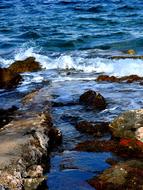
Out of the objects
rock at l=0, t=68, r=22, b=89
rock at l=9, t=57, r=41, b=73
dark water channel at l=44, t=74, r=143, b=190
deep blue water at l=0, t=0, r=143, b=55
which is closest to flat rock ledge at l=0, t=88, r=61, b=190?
dark water channel at l=44, t=74, r=143, b=190

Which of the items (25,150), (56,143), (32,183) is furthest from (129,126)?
(32,183)

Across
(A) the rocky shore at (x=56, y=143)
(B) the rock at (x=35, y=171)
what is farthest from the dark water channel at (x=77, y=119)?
(B) the rock at (x=35, y=171)

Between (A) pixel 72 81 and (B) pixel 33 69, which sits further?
(B) pixel 33 69

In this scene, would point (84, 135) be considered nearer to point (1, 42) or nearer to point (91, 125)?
point (91, 125)

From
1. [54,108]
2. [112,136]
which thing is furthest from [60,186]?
[54,108]

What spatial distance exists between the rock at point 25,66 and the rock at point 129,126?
27.9 feet

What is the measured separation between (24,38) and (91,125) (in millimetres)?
16398

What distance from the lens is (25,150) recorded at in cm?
743

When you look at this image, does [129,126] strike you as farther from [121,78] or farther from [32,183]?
[121,78]

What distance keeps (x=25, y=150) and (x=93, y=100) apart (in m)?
4.10

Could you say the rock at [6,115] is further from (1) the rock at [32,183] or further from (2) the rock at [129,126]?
(1) the rock at [32,183]

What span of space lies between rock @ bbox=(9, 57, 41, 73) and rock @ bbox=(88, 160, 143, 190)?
10.4m

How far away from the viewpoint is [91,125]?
9.58 meters

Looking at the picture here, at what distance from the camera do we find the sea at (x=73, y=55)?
7.98m
